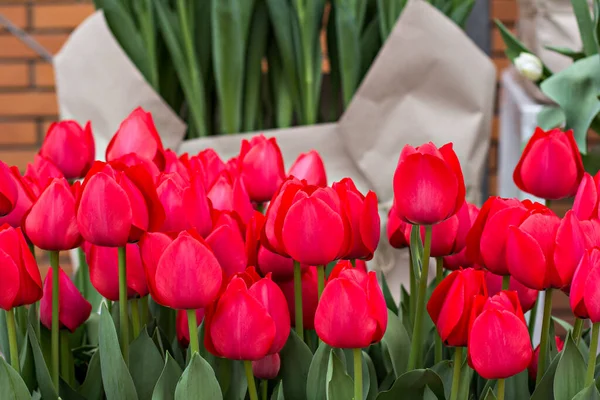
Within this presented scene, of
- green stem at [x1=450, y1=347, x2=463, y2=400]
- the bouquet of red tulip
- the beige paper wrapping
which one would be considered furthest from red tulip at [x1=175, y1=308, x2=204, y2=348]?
the beige paper wrapping

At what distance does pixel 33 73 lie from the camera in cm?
198

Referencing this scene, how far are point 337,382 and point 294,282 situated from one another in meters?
0.05

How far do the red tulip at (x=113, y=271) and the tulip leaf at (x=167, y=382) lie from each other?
0.03 m

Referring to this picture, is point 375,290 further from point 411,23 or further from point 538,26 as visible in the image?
point 538,26

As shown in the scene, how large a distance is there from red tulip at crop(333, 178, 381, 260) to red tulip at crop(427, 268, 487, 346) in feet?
0.11

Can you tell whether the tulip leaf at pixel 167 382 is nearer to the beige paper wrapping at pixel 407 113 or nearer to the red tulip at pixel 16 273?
the red tulip at pixel 16 273

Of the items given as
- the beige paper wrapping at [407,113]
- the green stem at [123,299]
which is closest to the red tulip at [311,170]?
the green stem at [123,299]

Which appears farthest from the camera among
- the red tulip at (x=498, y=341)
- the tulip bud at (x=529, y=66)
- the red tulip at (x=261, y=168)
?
the tulip bud at (x=529, y=66)

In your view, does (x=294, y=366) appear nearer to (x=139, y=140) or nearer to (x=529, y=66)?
(x=139, y=140)

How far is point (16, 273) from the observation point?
0.30 m

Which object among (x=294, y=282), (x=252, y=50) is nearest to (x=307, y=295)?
(x=294, y=282)

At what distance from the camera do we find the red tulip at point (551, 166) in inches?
14.1

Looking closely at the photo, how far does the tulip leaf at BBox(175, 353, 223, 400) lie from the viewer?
0.95 ft

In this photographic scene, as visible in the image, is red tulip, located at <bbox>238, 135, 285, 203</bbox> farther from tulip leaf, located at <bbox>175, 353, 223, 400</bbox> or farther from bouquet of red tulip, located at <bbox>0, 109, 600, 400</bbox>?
tulip leaf, located at <bbox>175, 353, 223, 400</bbox>
